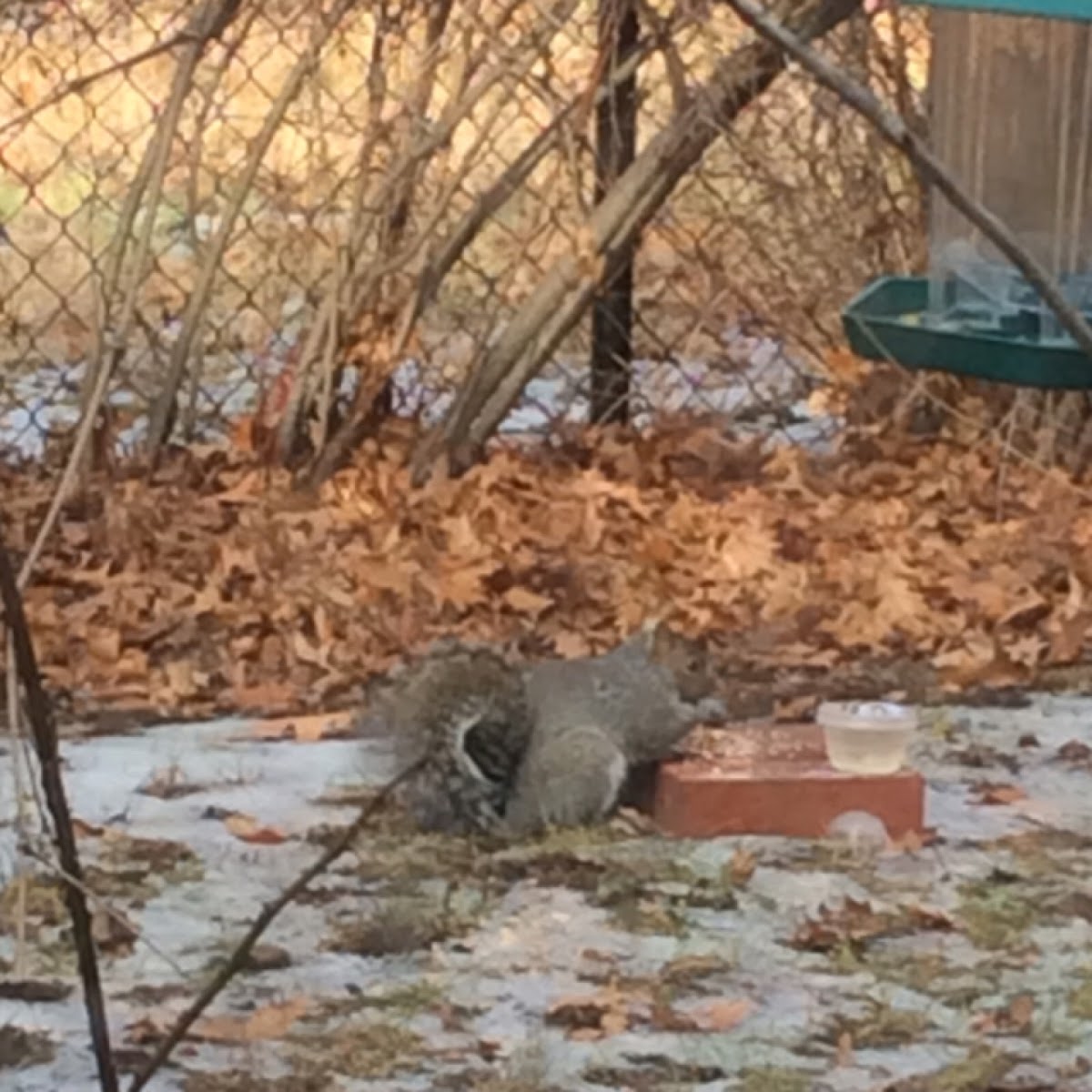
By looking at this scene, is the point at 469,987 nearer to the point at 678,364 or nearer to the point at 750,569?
the point at 750,569

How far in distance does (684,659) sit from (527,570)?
0.52m

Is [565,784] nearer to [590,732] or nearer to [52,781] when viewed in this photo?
[590,732]

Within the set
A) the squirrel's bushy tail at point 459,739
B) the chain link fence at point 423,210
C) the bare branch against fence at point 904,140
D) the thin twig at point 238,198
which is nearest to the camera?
the bare branch against fence at point 904,140

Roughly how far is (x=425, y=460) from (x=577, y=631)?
37.6 inches

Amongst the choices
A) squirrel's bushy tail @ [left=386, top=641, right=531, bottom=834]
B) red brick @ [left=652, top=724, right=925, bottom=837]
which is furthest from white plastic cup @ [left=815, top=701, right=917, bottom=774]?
squirrel's bushy tail @ [left=386, top=641, right=531, bottom=834]

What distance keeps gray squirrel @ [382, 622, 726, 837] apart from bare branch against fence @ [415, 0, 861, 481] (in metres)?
1.88

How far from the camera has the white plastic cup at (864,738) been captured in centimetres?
332

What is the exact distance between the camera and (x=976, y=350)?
3.19 m

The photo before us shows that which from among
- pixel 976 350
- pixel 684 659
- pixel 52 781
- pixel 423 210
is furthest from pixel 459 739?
pixel 423 210

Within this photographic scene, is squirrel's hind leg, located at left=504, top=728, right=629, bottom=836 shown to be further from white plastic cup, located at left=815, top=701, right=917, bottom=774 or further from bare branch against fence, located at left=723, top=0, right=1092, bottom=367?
bare branch against fence, located at left=723, top=0, right=1092, bottom=367

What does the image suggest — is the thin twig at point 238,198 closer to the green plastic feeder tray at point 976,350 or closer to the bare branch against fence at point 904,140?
the green plastic feeder tray at point 976,350

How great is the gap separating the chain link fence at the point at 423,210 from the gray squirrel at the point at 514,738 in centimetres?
160

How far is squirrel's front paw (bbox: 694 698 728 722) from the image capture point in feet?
11.7

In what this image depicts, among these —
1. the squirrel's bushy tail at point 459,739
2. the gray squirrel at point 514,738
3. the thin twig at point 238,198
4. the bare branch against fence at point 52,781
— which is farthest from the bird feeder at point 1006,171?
the bare branch against fence at point 52,781
